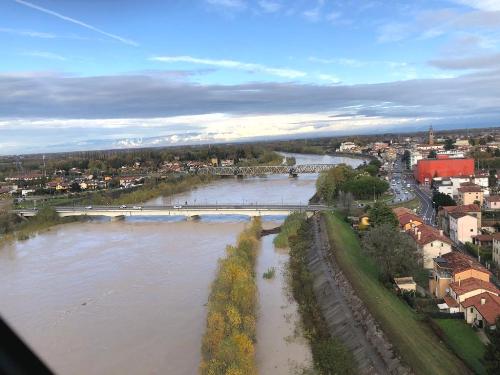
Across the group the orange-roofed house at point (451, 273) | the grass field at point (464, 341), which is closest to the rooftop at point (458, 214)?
the orange-roofed house at point (451, 273)

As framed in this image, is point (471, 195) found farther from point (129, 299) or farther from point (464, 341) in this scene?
point (129, 299)

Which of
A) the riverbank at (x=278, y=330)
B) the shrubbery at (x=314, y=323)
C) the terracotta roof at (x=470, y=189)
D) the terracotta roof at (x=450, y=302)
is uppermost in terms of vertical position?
the terracotta roof at (x=470, y=189)

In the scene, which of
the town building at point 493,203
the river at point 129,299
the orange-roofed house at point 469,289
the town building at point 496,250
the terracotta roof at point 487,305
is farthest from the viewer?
the town building at point 493,203

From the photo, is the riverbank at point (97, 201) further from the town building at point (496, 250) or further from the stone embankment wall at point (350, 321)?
the town building at point (496, 250)

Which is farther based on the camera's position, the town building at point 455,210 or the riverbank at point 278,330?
the town building at point 455,210

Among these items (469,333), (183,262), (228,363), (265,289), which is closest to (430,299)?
(469,333)

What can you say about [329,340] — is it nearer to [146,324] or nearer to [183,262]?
[146,324]

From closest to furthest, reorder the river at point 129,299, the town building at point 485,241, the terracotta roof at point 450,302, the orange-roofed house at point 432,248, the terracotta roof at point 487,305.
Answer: the terracotta roof at point 487,305
the river at point 129,299
the terracotta roof at point 450,302
the orange-roofed house at point 432,248
the town building at point 485,241
